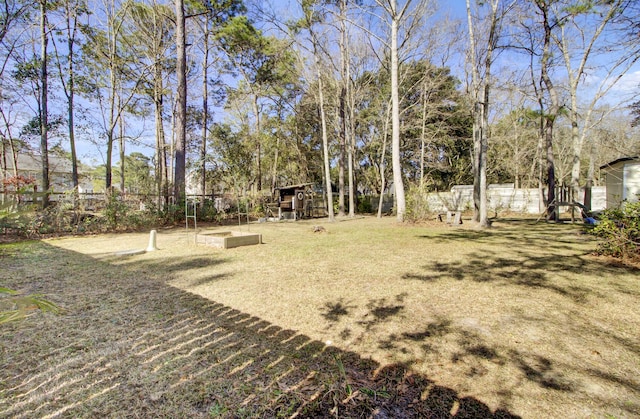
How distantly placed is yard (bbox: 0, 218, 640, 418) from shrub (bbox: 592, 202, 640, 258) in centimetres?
43

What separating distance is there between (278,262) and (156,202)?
27.4 ft

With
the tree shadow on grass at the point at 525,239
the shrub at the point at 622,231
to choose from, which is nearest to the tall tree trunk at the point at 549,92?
the tree shadow on grass at the point at 525,239

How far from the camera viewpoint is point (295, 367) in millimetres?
1916

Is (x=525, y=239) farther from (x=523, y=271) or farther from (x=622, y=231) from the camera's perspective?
(x=523, y=271)

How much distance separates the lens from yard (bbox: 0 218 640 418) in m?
1.58

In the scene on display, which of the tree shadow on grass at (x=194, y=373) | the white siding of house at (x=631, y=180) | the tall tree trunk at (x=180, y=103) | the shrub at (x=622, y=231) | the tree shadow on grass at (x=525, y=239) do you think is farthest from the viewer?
the tall tree trunk at (x=180, y=103)

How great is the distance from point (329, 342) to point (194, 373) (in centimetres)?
101

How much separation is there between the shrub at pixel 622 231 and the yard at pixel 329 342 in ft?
1.42

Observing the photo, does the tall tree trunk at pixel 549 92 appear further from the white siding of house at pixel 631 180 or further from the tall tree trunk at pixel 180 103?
the tall tree trunk at pixel 180 103

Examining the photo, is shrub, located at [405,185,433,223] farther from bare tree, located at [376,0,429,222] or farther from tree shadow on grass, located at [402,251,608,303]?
tree shadow on grass, located at [402,251,608,303]

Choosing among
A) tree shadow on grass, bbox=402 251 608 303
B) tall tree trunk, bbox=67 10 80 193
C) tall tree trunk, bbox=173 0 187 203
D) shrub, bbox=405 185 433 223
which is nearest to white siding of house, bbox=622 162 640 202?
shrub, bbox=405 185 433 223

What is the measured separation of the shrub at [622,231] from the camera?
14.1 ft

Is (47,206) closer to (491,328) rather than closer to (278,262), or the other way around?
(278,262)

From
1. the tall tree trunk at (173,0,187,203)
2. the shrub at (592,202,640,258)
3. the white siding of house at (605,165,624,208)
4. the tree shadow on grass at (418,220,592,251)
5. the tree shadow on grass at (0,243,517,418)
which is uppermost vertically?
the tall tree trunk at (173,0,187,203)
